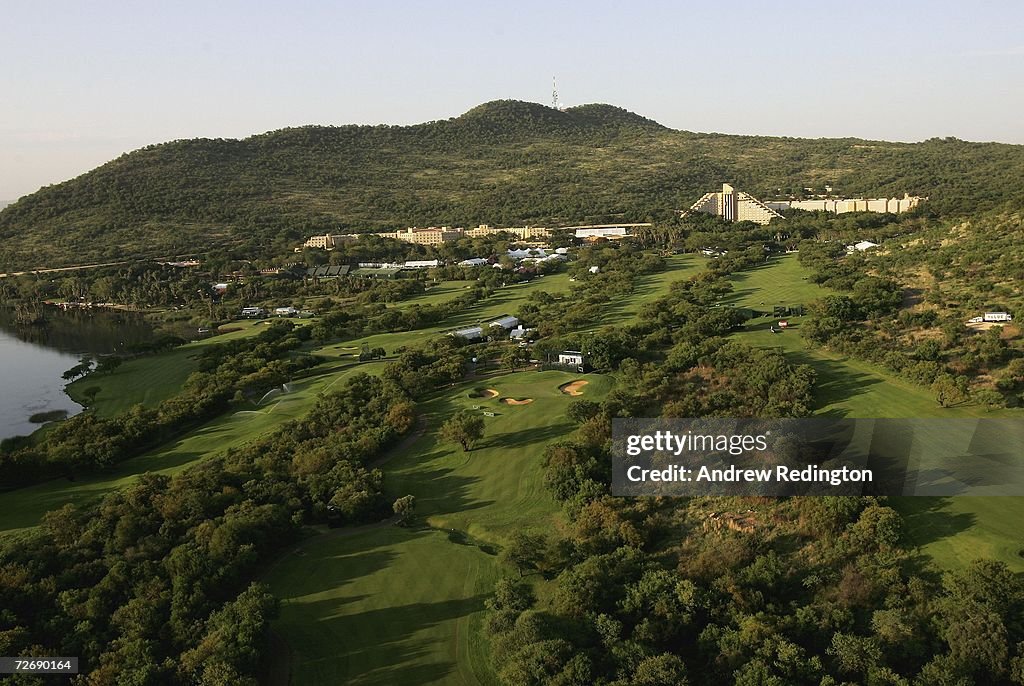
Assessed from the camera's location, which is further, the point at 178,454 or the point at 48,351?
the point at 48,351

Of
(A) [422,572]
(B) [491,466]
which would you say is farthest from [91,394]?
(A) [422,572]

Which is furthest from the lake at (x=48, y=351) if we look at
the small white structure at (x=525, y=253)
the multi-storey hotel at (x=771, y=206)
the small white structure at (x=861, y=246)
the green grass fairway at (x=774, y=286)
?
the multi-storey hotel at (x=771, y=206)

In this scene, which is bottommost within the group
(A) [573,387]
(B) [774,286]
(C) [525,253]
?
(A) [573,387]

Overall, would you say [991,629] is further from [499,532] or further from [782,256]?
[782,256]

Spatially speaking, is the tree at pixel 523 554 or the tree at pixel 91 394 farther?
the tree at pixel 91 394

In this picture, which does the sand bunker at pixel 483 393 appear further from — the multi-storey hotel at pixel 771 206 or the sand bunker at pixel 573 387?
the multi-storey hotel at pixel 771 206

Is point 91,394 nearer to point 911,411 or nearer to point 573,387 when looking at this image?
point 573,387

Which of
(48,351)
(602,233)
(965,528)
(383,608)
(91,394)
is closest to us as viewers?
(383,608)
